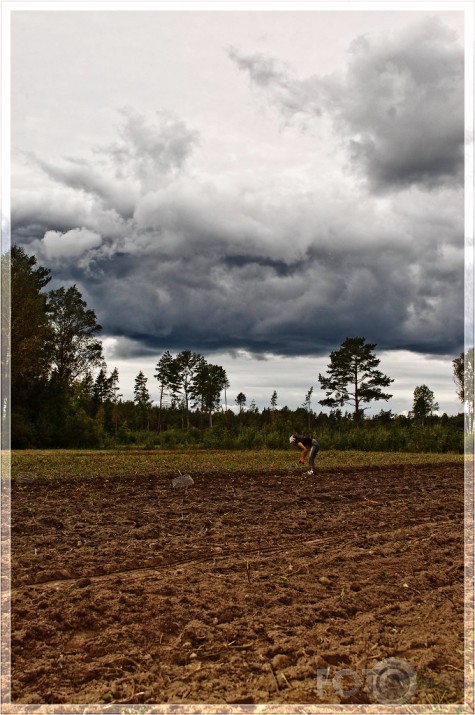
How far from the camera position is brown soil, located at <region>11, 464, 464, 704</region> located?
458 centimetres

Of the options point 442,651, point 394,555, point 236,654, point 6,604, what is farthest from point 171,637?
point 394,555

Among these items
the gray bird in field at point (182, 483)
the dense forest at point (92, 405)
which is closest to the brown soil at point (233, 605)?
the gray bird in field at point (182, 483)

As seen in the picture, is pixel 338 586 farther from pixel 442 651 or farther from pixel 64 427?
pixel 64 427

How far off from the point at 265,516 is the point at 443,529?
3185mm

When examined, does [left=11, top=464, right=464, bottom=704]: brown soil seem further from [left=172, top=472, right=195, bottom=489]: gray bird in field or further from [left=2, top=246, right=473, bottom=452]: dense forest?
[left=2, top=246, right=473, bottom=452]: dense forest

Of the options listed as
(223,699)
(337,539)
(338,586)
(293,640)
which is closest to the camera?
(223,699)

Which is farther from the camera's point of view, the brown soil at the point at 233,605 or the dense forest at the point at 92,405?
the dense forest at the point at 92,405

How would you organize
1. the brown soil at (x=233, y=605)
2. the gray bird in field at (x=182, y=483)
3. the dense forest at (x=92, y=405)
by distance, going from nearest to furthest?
the brown soil at (x=233, y=605)
the gray bird in field at (x=182, y=483)
the dense forest at (x=92, y=405)

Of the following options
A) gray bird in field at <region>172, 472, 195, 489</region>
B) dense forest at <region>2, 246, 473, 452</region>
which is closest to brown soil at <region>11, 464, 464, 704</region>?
gray bird in field at <region>172, 472, 195, 489</region>

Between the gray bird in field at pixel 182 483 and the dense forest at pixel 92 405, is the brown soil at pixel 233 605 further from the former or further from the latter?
the dense forest at pixel 92 405

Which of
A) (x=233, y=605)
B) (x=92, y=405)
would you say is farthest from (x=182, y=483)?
(x=92, y=405)

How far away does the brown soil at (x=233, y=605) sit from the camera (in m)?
4.58

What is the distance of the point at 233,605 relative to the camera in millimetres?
6090

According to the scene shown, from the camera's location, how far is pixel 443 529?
995cm
